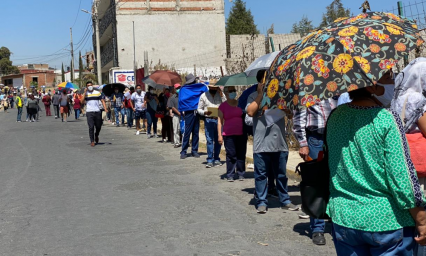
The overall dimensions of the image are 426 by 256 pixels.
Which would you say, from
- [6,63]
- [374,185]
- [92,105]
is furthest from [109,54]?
[6,63]

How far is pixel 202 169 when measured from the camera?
12.2 meters

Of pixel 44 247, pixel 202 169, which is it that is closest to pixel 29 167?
pixel 202 169

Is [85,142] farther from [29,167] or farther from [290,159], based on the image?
[290,159]

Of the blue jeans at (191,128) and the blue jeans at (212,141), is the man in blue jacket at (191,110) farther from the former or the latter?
the blue jeans at (212,141)

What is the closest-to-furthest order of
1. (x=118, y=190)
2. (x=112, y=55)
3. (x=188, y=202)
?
(x=188, y=202)
(x=118, y=190)
(x=112, y=55)

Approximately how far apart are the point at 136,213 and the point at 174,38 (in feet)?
128

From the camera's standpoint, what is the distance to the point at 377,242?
3.20m

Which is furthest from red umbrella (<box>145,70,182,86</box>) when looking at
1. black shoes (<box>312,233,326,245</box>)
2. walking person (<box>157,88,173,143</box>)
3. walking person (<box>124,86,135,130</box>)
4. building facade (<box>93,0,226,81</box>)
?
building facade (<box>93,0,226,81</box>)

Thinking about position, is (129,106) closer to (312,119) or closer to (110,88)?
(110,88)

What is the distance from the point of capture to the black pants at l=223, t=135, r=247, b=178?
33.7 feet

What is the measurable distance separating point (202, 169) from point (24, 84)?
4936 inches

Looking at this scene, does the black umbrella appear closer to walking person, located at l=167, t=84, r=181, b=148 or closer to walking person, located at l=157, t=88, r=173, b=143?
walking person, located at l=157, t=88, r=173, b=143

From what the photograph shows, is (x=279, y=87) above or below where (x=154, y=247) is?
above

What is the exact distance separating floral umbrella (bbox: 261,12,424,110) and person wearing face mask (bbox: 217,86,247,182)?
638cm
